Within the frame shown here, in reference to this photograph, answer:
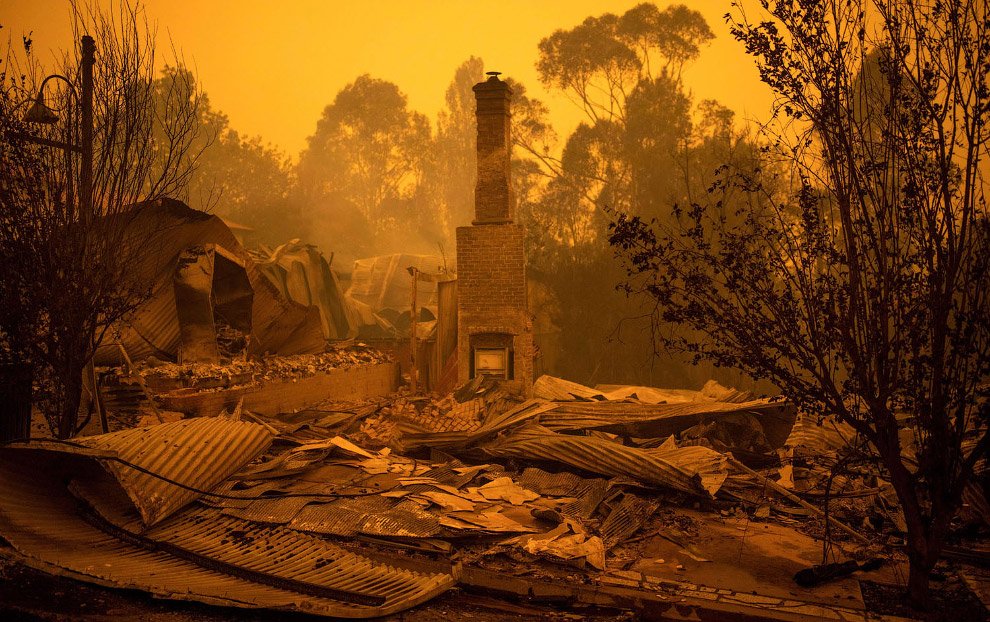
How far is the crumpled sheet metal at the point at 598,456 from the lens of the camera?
579 centimetres

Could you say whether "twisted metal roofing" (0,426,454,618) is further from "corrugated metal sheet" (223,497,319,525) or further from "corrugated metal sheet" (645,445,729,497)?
"corrugated metal sheet" (645,445,729,497)

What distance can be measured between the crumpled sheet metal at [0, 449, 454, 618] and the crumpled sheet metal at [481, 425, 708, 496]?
2.20 metres

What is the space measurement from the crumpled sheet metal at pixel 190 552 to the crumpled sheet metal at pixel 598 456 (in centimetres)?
220

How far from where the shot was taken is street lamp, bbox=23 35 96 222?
19.6 feet

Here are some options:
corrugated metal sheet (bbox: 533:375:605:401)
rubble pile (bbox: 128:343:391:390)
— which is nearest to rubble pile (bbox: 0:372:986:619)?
corrugated metal sheet (bbox: 533:375:605:401)

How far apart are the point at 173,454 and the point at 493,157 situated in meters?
8.27

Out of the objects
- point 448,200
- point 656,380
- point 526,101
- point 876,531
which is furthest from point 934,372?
point 448,200

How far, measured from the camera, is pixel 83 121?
6.11 meters

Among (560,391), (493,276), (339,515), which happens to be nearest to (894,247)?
(339,515)

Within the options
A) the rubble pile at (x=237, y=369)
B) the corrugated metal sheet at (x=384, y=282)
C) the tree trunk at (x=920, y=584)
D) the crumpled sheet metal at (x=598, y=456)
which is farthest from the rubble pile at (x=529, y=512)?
the corrugated metal sheet at (x=384, y=282)

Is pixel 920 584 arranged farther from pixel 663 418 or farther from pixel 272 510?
pixel 272 510

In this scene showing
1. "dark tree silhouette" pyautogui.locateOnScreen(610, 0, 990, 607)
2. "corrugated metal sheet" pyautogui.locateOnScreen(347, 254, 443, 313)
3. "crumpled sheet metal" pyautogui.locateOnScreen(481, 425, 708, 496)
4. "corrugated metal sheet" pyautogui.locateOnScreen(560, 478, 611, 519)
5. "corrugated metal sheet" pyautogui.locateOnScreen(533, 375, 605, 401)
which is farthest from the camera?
"corrugated metal sheet" pyautogui.locateOnScreen(347, 254, 443, 313)

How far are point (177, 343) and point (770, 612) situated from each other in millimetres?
9642

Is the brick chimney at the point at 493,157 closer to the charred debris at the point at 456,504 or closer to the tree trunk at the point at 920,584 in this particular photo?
the charred debris at the point at 456,504
